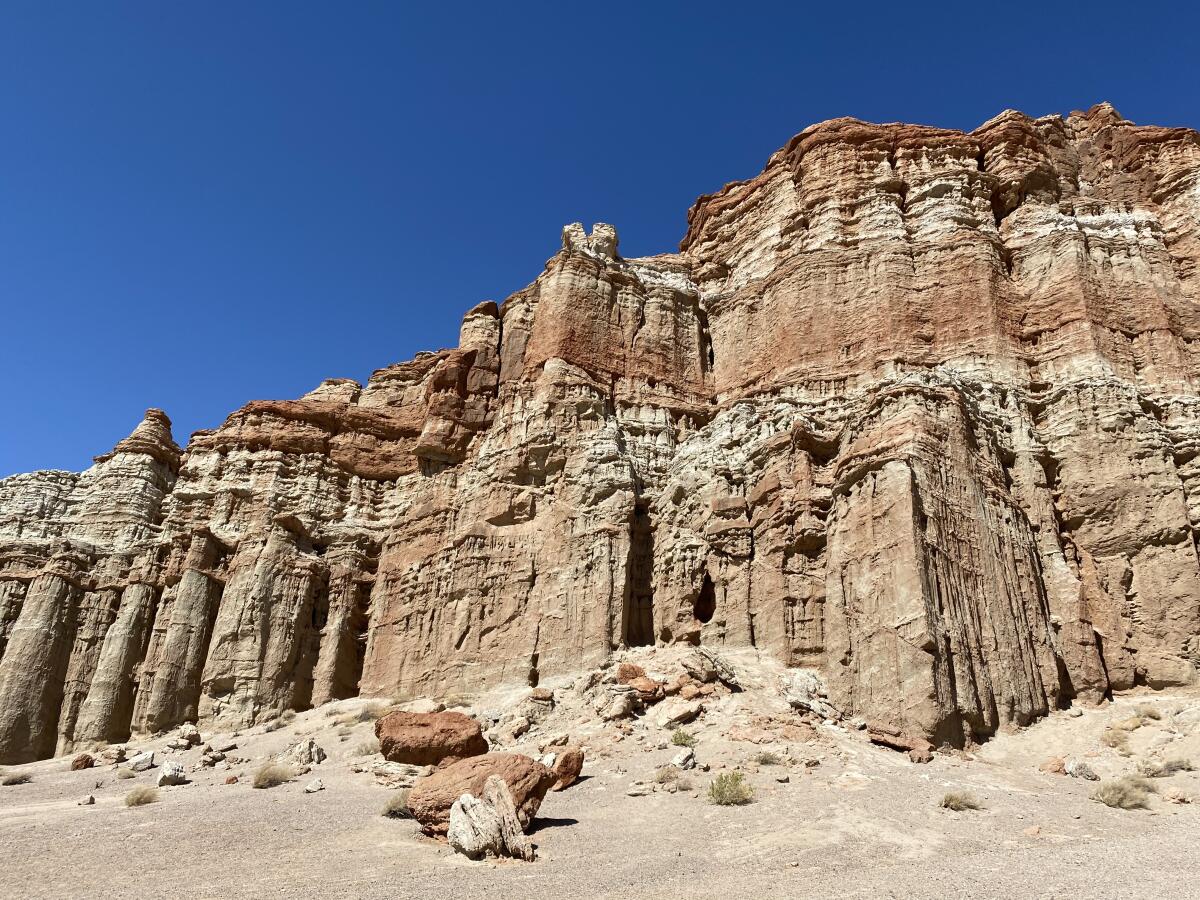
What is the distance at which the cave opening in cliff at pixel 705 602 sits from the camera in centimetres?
2944

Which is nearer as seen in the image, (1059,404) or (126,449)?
(1059,404)

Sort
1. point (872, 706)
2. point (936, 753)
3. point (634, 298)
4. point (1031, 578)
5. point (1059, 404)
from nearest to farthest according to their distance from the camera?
1. point (936, 753)
2. point (872, 706)
3. point (1031, 578)
4. point (1059, 404)
5. point (634, 298)

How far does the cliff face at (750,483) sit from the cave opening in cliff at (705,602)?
79 mm

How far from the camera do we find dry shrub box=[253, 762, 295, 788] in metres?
20.6

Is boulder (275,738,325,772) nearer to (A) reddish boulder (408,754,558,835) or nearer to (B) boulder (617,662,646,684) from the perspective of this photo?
(B) boulder (617,662,646,684)

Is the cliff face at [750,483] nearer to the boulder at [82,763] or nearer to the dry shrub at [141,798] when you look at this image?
the boulder at [82,763]

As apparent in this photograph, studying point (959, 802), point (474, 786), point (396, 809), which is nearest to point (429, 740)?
point (396, 809)

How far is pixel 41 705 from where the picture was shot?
116 feet

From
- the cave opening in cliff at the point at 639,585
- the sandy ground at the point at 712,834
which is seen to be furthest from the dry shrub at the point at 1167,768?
the cave opening in cliff at the point at 639,585

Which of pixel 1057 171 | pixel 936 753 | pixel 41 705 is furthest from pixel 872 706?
pixel 41 705

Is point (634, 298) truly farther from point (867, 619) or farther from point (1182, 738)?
point (1182, 738)

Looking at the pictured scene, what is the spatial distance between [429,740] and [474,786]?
649 centimetres

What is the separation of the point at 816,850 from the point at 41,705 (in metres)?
34.7

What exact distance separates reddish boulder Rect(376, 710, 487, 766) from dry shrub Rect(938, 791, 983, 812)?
1034cm
